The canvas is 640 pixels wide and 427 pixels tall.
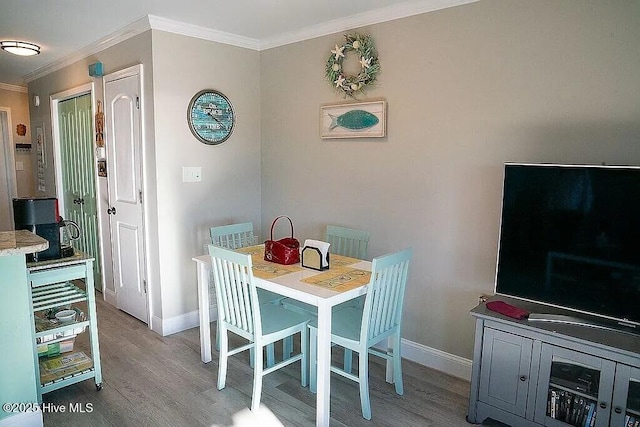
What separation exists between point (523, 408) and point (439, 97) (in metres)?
1.81

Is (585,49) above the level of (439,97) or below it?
above

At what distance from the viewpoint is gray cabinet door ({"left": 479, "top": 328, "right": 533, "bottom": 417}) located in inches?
79.9

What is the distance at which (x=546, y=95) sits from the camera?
225 cm

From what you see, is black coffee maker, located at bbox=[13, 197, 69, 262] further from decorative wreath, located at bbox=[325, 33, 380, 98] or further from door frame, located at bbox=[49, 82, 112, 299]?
decorative wreath, located at bbox=[325, 33, 380, 98]

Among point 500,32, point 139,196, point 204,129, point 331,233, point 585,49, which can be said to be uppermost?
point 500,32

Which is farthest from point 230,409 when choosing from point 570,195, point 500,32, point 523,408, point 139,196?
point 500,32

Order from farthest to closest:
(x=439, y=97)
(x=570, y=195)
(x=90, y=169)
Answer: (x=90, y=169)
(x=439, y=97)
(x=570, y=195)

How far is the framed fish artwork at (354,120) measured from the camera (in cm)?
295

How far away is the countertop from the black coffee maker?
0.14m

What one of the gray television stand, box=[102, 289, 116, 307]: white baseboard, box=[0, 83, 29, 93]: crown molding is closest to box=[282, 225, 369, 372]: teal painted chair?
the gray television stand

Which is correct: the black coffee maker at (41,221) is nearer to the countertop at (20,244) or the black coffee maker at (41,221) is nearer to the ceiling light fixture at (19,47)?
the countertop at (20,244)

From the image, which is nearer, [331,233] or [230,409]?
[230,409]

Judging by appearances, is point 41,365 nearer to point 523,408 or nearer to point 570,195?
point 523,408

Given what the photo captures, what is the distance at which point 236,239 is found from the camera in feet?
10.9
